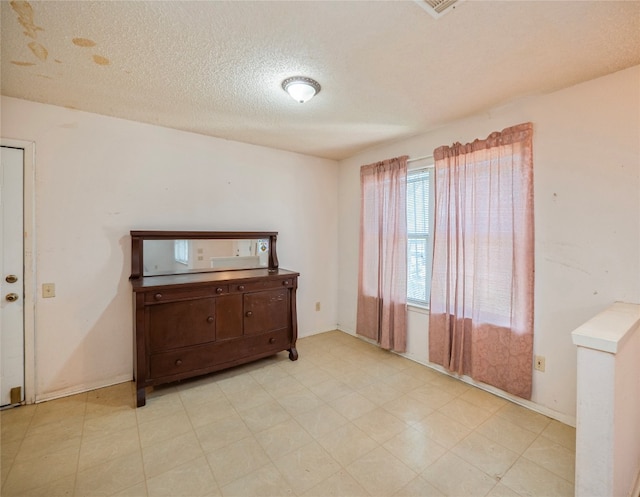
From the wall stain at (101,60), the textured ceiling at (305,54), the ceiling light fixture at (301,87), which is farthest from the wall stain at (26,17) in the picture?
the ceiling light fixture at (301,87)

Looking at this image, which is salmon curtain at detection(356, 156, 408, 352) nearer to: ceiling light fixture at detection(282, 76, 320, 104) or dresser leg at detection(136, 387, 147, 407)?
ceiling light fixture at detection(282, 76, 320, 104)

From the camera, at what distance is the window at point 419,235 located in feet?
9.52

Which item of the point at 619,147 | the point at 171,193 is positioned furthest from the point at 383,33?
the point at 171,193

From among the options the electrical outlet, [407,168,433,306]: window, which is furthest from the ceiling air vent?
the electrical outlet

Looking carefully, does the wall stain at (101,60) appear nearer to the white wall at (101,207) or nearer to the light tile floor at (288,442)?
the white wall at (101,207)

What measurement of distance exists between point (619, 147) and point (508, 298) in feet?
3.85

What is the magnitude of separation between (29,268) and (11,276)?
0.37 ft

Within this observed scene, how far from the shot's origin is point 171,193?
2799 mm

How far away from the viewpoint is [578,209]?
1950 millimetres

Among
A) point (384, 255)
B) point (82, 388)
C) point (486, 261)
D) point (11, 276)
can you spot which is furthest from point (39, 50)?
point (486, 261)

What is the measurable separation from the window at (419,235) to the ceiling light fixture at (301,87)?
4.79 ft

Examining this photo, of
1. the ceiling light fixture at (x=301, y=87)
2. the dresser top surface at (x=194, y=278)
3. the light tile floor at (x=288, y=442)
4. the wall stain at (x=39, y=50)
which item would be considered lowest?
the light tile floor at (x=288, y=442)

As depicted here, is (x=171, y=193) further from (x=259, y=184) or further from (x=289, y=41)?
(x=289, y=41)

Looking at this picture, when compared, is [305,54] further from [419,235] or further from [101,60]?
[419,235]
